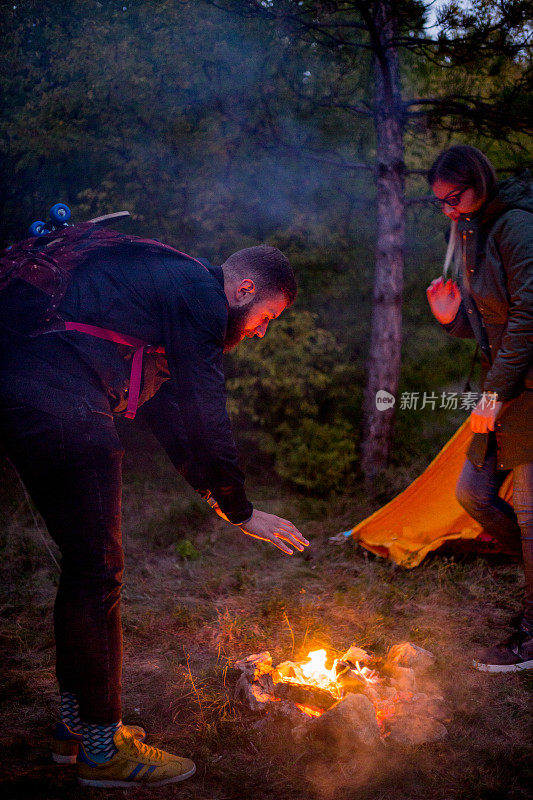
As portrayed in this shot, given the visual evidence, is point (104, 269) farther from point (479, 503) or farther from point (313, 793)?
point (479, 503)

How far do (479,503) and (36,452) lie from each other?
211 cm

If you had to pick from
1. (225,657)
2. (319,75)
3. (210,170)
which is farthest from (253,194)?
(225,657)

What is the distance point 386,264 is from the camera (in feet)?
18.4

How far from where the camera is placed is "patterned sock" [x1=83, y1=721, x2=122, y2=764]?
1.88 m

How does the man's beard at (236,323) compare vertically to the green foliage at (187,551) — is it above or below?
above

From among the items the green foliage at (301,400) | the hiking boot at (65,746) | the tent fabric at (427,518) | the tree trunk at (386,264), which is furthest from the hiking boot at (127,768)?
the tree trunk at (386,264)

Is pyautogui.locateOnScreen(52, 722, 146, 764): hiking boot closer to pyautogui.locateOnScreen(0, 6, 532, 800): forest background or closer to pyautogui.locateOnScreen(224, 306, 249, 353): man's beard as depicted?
pyautogui.locateOnScreen(0, 6, 532, 800): forest background

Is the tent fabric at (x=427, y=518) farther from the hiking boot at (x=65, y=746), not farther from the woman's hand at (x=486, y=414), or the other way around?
the hiking boot at (x=65, y=746)

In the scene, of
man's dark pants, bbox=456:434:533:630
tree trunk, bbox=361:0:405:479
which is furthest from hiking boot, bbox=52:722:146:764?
tree trunk, bbox=361:0:405:479

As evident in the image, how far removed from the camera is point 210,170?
550cm

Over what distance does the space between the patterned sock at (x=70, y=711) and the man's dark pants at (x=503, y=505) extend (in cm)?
198

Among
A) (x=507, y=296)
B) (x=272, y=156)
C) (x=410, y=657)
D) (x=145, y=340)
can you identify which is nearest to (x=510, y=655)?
(x=410, y=657)

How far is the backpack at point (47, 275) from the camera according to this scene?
1.78 meters

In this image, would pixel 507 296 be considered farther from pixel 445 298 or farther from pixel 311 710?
pixel 311 710
